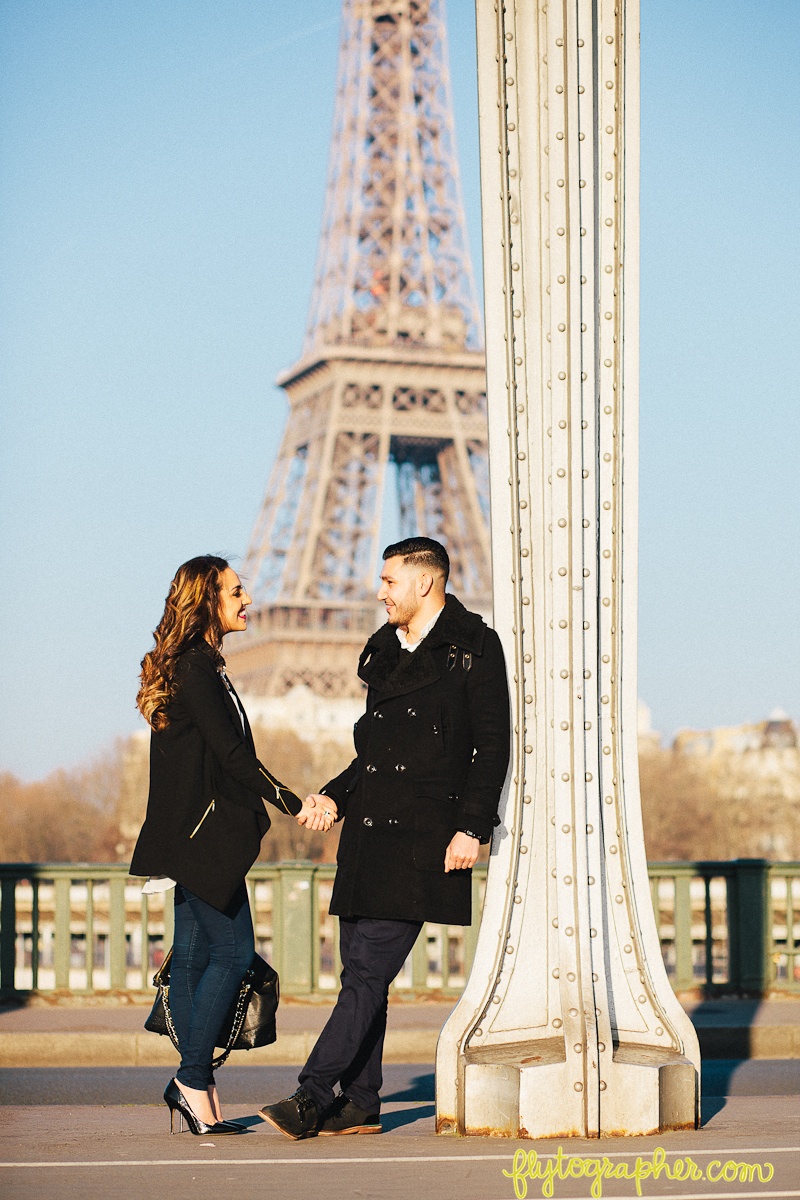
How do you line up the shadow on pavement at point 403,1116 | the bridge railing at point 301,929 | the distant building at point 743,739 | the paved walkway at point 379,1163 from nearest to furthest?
1. the paved walkway at point 379,1163
2. the shadow on pavement at point 403,1116
3. the bridge railing at point 301,929
4. the distant building at point 743,739

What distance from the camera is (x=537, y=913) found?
513cm

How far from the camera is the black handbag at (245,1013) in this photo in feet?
17.2

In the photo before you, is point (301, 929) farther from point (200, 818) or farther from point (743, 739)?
point (743, 739)

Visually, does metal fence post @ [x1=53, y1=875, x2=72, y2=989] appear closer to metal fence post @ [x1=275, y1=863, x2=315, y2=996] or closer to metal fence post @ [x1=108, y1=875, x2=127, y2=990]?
metal fence post @ [x1=108, y1=875, x2=127, y2=990]

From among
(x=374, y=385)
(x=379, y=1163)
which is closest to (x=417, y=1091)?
(x=379, y=1163)

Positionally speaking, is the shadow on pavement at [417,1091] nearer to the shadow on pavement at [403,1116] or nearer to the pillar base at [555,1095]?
the shadow on pavement at [403,1116]

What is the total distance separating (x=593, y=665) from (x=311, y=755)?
2125 inches

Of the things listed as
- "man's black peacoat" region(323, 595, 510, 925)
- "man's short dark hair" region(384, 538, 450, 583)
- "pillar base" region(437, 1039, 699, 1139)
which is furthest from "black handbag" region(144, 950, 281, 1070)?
"man's short dark hair" region(384, 538, 450, 583)

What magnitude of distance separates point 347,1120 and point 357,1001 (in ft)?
1.25

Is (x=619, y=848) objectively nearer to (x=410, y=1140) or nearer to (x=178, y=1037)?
(x=410, y=1140)

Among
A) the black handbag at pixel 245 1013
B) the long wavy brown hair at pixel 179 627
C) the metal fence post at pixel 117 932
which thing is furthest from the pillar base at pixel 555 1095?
the metal fence post at pixel 117 932

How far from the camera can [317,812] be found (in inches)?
200

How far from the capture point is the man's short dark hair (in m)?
5.23

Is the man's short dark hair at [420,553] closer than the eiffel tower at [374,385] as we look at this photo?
Yes
